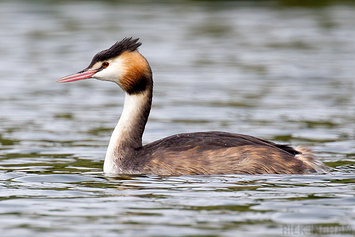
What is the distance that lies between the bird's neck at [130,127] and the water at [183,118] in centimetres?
37

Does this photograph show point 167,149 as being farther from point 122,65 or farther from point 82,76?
point 82,76

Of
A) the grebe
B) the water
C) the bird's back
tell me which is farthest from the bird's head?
the water

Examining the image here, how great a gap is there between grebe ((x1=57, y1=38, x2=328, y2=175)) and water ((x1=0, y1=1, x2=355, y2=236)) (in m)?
0.19

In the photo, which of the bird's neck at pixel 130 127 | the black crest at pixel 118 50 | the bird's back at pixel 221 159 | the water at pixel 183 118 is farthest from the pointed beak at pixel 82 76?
the bird's back at pixel 221 159

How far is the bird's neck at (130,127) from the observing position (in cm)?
995

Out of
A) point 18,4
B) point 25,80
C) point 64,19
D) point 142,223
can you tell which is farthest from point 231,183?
point 18,4

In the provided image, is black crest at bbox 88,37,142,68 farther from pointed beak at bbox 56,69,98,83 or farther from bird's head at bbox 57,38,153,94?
pointed beak at bbox 56,69,98,83

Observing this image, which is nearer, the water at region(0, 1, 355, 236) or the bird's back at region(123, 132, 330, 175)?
the water at region(0, 1, 355, 236)

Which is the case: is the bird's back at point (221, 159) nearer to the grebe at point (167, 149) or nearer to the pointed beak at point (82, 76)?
the grebe at point (167, 149)

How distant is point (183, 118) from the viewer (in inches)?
570

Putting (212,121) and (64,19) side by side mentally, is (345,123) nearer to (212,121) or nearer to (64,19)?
(212,121)

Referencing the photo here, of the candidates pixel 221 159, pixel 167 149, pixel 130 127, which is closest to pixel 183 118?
pixel 130 127

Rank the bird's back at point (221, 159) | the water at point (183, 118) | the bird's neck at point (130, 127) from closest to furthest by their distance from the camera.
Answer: the water at point (183, 118)
the bird's back at point (221, 159)
the bird's neck at point (130, 127)

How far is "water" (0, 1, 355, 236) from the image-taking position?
7379 mm
